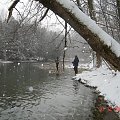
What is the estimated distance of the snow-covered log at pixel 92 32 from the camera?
4.03 meters

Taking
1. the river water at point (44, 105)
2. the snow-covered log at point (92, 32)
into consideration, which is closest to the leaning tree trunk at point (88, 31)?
the snow-covered log at point (92, 32)

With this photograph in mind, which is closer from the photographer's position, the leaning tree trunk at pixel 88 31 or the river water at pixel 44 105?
the leaning tree trunk at pixel 88 31

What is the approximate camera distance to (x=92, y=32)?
4.07 metres

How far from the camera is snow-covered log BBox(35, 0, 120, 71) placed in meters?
4.03

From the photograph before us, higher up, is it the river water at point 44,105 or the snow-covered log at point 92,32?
the snow-covered log at point 92,32

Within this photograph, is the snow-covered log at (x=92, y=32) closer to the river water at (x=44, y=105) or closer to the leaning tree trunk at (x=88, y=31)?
the leaning tree trunk at (x=88, y=31)

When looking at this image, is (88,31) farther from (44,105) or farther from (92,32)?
(44,105)

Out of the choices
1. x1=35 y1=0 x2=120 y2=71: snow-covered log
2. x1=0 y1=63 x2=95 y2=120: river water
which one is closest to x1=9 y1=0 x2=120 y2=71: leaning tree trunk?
x1=35 y1=0 x2=120 y2=71: snow-covered log

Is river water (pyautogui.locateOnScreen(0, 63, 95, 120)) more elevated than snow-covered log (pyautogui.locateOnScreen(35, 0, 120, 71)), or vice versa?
snow-covered log (pyautogui.locateOnScreen(35, 0, 120, 71))

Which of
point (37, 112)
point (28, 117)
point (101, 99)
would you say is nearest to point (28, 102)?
point (37, 112)

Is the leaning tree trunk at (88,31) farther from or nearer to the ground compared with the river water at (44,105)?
farther from the ground

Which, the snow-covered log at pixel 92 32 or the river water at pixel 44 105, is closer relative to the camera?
the snow-covered log at pixel 92 32

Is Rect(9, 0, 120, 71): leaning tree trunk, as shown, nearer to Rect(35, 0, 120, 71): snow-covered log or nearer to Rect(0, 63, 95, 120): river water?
Rect(35, 0, 120, 71): snow-covered log

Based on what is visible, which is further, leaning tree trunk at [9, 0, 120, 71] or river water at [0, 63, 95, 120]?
river water at [0, 63, 95, 120]
